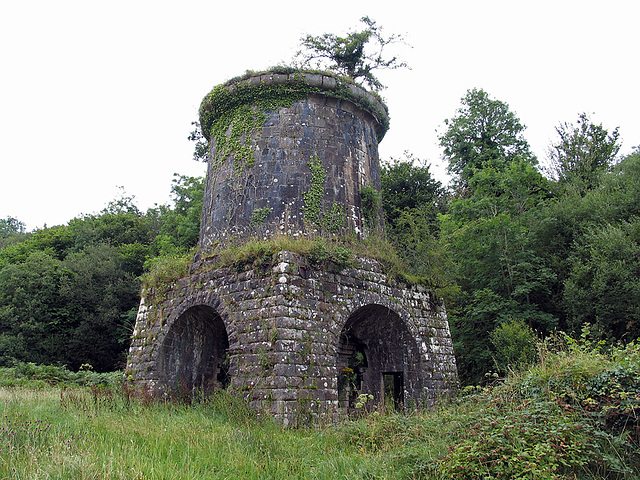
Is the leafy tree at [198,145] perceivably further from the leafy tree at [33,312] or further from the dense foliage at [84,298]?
the leafy tree at [33,312]

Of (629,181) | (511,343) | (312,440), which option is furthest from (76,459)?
(629,181)

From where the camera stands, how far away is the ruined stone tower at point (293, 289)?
764 centimetres

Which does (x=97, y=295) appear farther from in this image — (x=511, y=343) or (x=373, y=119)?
(x=511, y=343)

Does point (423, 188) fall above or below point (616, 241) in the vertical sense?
above

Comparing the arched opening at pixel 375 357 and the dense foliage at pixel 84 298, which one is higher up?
the dense foliage at pixel 84 298

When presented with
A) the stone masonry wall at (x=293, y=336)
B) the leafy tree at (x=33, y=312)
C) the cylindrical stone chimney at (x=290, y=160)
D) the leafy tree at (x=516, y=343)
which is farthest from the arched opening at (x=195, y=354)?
the leafy tree at (x=33, y=312)

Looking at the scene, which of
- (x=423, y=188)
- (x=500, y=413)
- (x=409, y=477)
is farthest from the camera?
(x=423, y=188)

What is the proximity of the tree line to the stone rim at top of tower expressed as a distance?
3.28m

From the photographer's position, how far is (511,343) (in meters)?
10.7

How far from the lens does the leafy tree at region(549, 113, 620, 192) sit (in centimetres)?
1892

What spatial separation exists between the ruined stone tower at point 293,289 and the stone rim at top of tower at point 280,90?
26 mm

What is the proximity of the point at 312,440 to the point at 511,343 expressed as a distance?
20.6ft

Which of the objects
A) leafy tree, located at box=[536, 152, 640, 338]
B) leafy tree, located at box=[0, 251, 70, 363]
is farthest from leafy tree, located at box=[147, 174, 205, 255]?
leafy tree, located at box=[536, 152, 640, 338]

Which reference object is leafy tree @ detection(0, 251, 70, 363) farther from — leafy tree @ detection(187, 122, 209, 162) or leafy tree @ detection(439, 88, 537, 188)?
leafy tree @ detection(439, 88, 537, 188)
